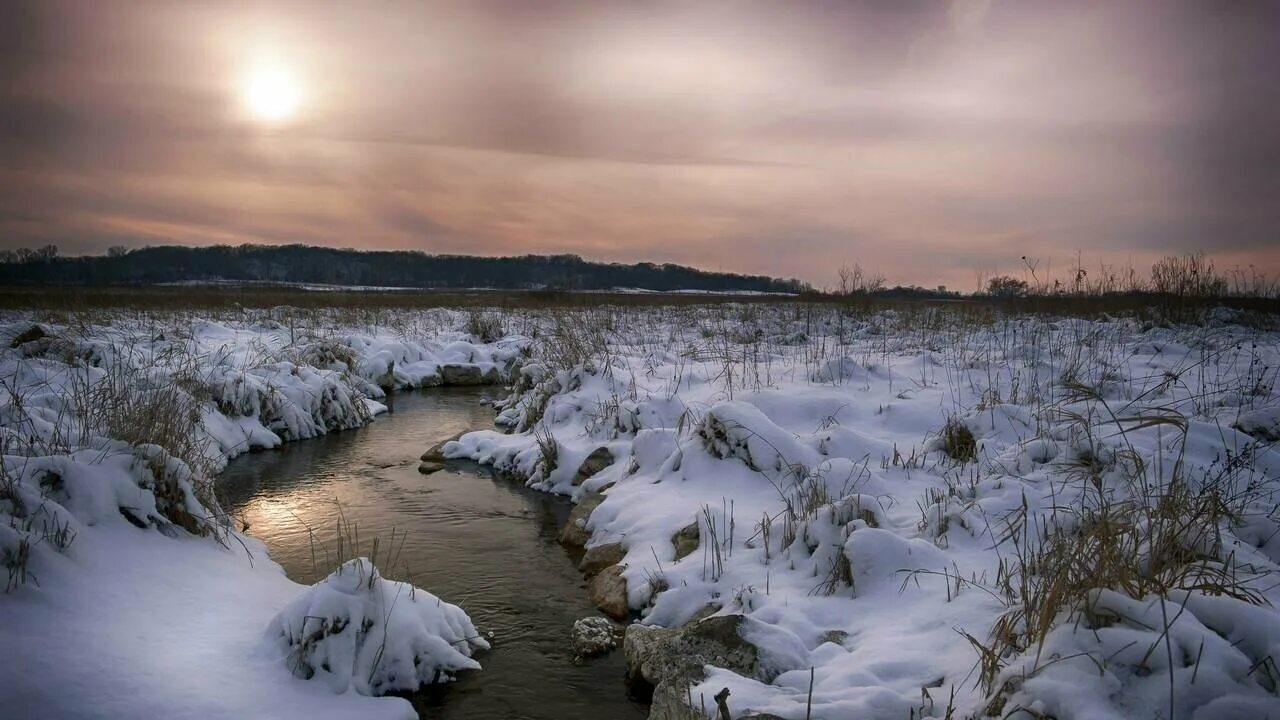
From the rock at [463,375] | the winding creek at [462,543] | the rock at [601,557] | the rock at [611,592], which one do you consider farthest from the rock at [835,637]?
the rock at [463,375]

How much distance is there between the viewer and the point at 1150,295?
14.1 m

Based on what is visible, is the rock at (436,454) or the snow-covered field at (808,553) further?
the rock at (436,454)

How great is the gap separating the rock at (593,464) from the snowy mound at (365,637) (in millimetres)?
3908

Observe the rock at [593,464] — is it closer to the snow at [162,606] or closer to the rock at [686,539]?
the rock at [686,539]

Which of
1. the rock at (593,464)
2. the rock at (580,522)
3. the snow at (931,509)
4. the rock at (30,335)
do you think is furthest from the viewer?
the rock at (30,335)

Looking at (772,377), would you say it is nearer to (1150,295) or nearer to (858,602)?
(858,602)

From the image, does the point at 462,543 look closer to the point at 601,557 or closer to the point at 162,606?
the point at 601,557

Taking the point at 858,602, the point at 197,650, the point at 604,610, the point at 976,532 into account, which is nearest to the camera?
the point at 197,650

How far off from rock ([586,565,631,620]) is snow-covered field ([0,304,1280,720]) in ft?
0.12

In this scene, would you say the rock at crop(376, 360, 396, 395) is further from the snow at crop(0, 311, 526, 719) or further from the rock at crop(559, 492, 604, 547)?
the rock at crop(559, 492, 604, 547)

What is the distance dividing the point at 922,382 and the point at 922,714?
6.84 metres

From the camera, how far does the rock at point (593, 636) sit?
4453 mm

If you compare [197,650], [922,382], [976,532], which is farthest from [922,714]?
[922,382]

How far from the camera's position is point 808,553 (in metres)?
4.67
